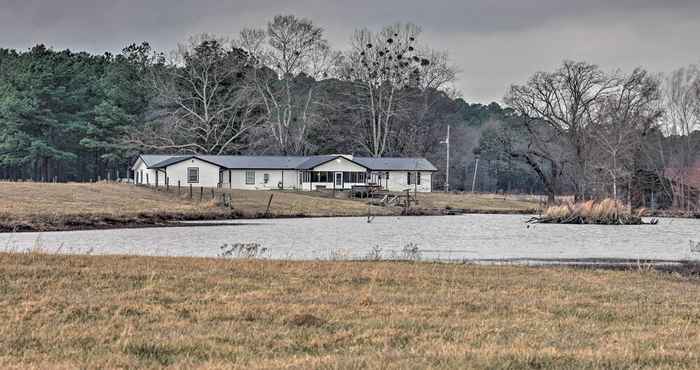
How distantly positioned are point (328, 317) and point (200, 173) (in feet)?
217

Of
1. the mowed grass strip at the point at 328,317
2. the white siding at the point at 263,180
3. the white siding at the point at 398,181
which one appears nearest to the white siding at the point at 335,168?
the white siding at the point at 263,180

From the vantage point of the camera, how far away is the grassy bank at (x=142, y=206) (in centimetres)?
4156

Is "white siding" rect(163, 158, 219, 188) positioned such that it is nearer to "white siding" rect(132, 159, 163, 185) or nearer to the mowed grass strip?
"white siding" rect(132, 159, 163, 185)

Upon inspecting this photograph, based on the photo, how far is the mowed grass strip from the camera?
27.1 feet

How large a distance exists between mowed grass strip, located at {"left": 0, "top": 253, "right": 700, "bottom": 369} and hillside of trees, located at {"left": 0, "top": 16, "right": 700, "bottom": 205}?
178 feet

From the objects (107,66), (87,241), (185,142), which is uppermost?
(107,66)

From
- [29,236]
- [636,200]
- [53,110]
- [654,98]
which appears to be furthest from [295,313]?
[53,110]

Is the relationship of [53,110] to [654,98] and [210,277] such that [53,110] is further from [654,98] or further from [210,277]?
[210,277]

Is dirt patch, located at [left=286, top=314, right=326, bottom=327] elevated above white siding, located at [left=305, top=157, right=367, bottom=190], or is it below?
below

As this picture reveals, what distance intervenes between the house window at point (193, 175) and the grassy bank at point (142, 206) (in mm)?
9454

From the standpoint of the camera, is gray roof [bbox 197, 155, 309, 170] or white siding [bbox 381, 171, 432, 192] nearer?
gray roof [bbox 197, 155, 309, 170]

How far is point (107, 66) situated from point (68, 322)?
321 ft

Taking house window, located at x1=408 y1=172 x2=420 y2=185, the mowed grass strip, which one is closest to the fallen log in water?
the mowed grass strip

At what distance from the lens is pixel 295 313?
11.0 metres
